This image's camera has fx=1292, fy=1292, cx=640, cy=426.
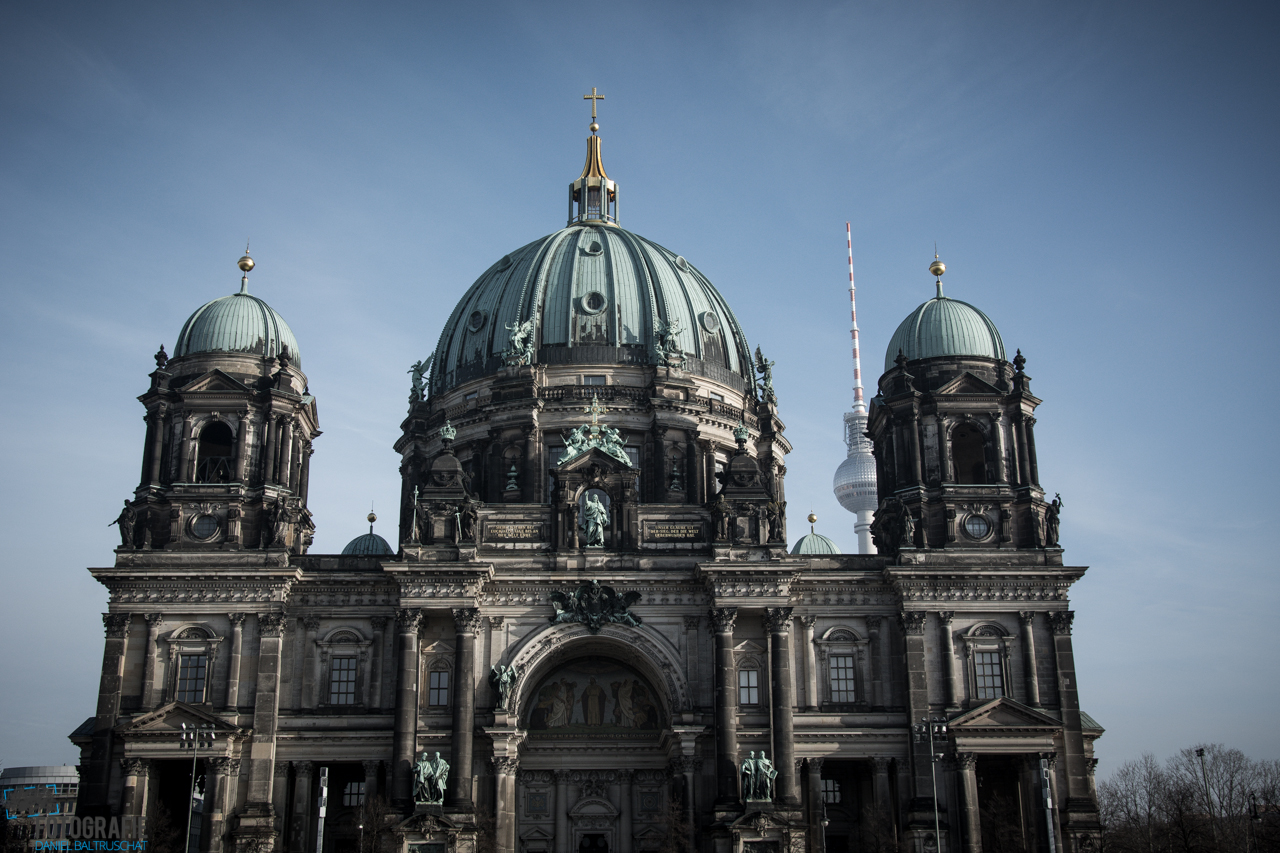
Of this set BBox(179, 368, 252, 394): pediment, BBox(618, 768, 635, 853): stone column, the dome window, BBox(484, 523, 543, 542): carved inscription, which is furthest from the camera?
the dome window

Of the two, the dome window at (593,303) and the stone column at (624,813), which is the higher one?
the dome window at (593,303)

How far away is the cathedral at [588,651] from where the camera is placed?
55.3 metres

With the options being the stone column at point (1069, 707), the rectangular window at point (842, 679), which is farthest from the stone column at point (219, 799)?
the stone column at point (1069, 707)

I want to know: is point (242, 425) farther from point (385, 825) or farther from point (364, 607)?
point (385, 825)

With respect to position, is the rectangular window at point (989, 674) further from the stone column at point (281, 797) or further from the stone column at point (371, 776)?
the stone column at point (281, 797)

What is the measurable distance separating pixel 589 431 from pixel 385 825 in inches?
846

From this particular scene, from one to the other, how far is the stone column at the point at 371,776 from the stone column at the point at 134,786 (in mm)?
9118

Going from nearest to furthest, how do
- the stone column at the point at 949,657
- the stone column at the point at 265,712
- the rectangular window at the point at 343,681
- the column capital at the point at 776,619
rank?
the stone column at the point at 265,712 → the column capital at the point at 776,619 → the stone column at the point at 949,657 → the rectangular window at the point at 343,681

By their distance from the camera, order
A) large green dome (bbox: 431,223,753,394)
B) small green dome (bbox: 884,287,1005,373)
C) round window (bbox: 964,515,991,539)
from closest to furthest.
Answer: round window (bbox: 964,515,991,539) < small green dome (bbox: 884,287,1005,373) < large green dome (bbox: 431,223,753,394)

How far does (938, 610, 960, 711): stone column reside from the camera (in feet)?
189

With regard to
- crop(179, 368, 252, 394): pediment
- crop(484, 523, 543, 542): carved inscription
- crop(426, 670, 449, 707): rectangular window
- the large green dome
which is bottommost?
crop(426, 670, 449, 707): rectangular window

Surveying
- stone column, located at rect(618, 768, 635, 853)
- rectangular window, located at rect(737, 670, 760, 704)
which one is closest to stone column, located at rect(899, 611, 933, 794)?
rectangular window, located at rect(737, 670, 760, 704)

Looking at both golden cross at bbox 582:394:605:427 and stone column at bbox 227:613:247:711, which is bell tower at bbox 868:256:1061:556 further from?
stone column at bbox 227:613:247:711

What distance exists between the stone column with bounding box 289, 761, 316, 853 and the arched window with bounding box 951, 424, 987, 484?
34.4 metres
